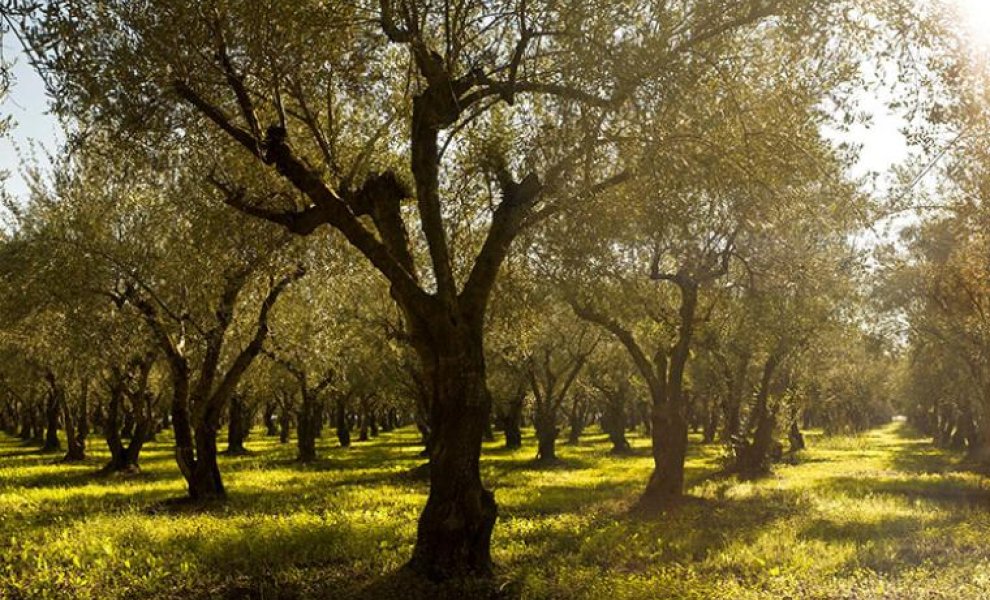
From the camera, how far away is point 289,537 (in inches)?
680

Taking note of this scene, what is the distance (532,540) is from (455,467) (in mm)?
5929

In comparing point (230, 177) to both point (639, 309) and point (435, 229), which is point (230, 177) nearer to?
point (435, 229)

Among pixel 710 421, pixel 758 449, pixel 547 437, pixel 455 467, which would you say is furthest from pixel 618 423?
pixel 455 467

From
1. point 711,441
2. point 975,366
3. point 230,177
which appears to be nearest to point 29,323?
point 230,177

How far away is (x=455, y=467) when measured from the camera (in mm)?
12891

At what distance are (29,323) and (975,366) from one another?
43.3 meters

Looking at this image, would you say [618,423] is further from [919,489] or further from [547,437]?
[919,489]

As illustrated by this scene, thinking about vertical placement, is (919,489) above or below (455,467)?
below

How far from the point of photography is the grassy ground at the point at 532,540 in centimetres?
1323

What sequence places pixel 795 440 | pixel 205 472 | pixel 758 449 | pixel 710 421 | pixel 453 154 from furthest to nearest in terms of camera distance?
1. pixel 710 421
2. pixel 795 440
3. pixel 758 449
4. pixel 205 472
5. pixel 453 154

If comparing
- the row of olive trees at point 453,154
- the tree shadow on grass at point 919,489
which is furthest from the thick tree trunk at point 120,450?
the tree shadow on grass at point 919,489

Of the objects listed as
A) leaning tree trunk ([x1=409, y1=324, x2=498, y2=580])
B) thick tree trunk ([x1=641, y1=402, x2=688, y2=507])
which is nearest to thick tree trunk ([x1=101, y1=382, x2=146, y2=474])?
thick tree trunk ([x1=641, y1=402, x2=688, y2=507])

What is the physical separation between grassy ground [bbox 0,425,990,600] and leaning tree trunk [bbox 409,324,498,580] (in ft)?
2.05

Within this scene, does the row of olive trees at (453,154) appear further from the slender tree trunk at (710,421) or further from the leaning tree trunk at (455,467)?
the slender tree trunk at (710,421)
